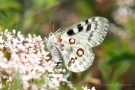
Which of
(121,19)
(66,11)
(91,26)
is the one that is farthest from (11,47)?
(66,11)

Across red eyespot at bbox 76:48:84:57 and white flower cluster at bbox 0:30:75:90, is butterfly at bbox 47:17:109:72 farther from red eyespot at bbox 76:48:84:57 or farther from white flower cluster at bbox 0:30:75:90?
white flower cluster at bbox 0:30:75:90

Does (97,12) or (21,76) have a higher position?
(97,12)

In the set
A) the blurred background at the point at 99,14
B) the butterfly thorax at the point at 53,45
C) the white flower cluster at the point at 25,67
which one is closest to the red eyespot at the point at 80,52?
the butterfly thorax at the point at 53,45

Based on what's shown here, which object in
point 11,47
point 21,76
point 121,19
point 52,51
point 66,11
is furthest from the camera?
point 66,11

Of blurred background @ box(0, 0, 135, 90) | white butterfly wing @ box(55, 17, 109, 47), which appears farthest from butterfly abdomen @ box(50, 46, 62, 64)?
blurred background @ box(0, 0, 135, 90)

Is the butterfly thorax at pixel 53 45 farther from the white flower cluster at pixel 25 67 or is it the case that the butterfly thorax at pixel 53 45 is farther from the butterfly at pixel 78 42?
the white flower cluster at pixel 25 67

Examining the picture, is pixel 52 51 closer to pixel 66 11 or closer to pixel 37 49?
pixel 37 49

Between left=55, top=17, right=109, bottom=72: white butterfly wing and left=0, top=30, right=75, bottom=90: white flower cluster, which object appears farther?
left=55, top=17, right=109, bottom=72: white butterfly wing
